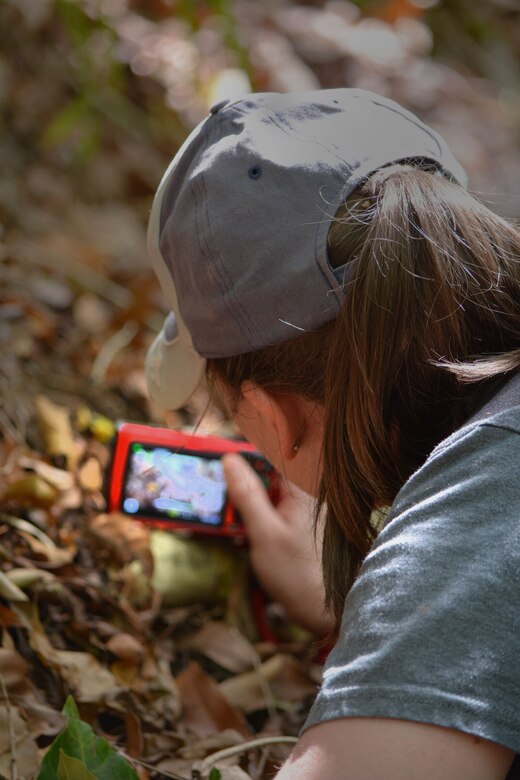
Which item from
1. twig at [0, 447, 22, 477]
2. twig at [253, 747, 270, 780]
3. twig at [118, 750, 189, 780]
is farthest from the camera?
twig at [0, 447, 22, 477]

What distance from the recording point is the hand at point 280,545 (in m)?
2.12

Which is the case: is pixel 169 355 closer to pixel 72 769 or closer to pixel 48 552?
pixel 48 552

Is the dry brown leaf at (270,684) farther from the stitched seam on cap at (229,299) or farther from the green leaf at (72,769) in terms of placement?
the stitched seam on cap at (229,299)

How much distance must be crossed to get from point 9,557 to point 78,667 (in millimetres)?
260

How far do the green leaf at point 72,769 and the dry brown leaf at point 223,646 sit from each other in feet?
2.68

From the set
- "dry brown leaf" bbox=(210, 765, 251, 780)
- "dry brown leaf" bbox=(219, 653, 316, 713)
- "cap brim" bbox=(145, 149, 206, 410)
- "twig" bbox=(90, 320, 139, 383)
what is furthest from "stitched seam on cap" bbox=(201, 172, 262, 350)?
"twig" bbox=(90, 320, 139, 383)

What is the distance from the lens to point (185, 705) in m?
1.81

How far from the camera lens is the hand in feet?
6.97

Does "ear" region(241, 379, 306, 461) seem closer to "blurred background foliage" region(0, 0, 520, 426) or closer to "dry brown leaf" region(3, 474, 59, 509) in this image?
"dry brown leaf" region(3, 474, 59, 509)

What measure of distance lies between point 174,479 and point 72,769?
0.99 metres

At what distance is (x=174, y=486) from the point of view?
214 centimetres

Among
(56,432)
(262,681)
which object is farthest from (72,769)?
(56,432)

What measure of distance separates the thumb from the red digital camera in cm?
3

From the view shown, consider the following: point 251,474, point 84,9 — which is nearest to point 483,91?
point 84,9
